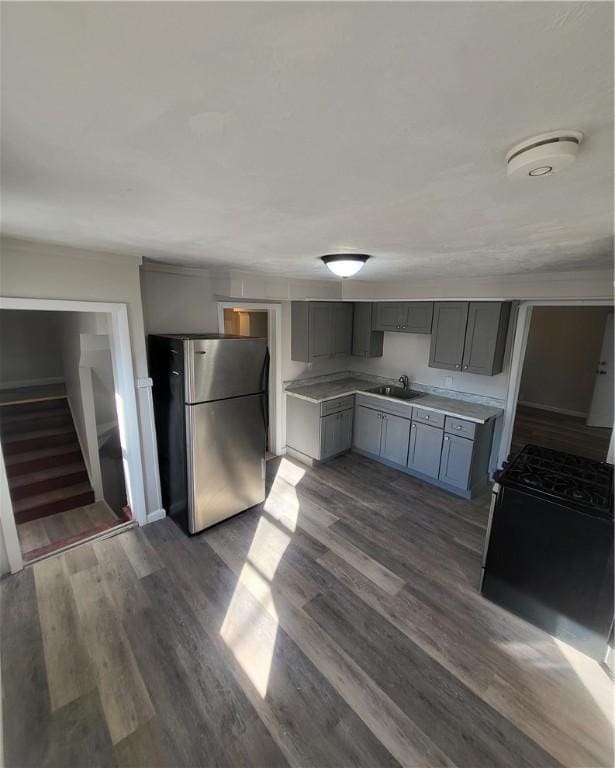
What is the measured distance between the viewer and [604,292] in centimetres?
273

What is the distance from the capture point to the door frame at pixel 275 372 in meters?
4.17

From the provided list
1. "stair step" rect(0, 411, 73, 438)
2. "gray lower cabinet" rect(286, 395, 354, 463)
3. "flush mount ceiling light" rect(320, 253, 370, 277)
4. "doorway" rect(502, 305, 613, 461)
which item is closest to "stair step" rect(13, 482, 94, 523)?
"stair step" rect(0, 411, 73, 438)

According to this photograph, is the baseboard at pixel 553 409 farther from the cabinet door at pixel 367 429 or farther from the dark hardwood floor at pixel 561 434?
the cabinet door at pixel 367 429

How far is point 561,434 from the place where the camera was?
536cm

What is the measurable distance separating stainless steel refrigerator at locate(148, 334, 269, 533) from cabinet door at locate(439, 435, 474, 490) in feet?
6.57

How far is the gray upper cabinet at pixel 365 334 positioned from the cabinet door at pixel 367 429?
795 mm

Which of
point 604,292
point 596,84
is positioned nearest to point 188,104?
point 596,84

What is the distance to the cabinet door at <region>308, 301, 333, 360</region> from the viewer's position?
4250 mm

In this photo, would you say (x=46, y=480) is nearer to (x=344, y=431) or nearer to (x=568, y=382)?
(x=344, y=431)

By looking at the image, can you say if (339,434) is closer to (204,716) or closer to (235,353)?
(235,353)

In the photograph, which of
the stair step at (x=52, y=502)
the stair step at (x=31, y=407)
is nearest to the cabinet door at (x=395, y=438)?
the stair step at (x=52, y=502)

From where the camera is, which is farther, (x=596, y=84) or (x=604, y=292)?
(x=604, y=292)

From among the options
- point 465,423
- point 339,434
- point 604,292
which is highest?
point 604,292

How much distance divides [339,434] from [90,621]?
3008 mm
